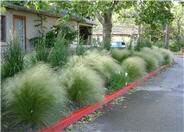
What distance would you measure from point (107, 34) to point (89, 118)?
1040cm

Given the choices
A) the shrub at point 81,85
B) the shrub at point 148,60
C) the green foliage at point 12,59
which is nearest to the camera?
the green foliage at point 12,59

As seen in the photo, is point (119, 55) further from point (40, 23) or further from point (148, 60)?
point (40, 23)

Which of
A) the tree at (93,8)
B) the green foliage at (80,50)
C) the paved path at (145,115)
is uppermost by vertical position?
the tree at (93,8)

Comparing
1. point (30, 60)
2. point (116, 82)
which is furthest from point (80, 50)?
point (30, 60)

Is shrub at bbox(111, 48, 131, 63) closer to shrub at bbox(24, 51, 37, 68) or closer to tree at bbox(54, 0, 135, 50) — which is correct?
tree at bbox(54, 0, 135, 50)

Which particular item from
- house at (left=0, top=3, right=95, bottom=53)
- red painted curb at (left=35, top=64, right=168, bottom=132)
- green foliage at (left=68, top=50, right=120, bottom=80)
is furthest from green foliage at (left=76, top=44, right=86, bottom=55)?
red painted curb at (left=35, top=64, right=168, bottom=132)

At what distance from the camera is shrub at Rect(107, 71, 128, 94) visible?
787cm

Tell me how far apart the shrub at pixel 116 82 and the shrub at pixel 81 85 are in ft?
6.13

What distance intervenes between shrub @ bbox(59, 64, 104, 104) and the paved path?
0.58 m

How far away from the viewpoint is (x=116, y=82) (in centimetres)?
803

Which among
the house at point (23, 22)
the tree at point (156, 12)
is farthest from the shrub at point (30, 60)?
the tree at point (156, 12)

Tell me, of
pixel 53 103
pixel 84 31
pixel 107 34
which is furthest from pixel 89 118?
pixel 84 31

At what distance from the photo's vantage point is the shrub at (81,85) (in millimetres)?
→ 5633

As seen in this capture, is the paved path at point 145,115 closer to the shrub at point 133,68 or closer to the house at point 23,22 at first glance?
the shrub at point 133,68
